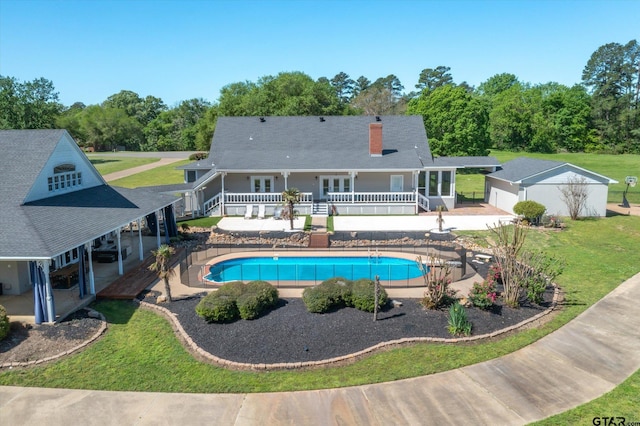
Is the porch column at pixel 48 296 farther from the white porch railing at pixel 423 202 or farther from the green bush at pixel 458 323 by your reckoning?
the white porch railing at pixel 423 202

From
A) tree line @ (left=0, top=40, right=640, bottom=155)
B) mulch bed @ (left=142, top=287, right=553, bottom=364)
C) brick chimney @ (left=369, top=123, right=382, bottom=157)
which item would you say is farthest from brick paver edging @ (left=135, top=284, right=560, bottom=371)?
tree line @ (left=0, top=40, right=640, bottom=155)

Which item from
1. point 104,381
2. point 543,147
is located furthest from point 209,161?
point 543,147

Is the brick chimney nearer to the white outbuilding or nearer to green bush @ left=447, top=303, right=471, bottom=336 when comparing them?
the white outbuilding

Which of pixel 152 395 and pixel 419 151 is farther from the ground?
pixel 419 151

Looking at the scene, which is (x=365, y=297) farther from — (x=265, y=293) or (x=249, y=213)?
(x=249, y=213)

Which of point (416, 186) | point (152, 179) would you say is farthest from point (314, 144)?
point (152, 179)

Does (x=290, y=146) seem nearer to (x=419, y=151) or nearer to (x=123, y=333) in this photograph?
(x=419, y=151)
